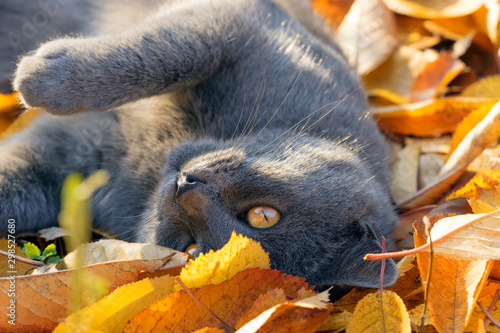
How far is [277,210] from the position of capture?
140cm

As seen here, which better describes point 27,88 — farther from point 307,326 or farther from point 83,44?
point 307,326

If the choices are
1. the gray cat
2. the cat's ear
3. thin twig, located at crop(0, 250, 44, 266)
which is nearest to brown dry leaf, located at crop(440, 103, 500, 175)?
the gray cat

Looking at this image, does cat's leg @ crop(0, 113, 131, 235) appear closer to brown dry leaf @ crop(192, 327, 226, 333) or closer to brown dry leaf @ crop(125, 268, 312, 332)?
brown dry leaf @ crop(125, 268, 312, 332)

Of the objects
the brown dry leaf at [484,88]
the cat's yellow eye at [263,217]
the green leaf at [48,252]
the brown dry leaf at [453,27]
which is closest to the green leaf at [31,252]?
the green leaf at [48,252]

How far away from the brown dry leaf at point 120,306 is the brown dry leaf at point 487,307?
2.39ft

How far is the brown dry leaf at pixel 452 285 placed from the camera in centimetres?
109

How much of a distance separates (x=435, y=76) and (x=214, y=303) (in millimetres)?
1707

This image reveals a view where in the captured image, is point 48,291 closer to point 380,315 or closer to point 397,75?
point 380,315

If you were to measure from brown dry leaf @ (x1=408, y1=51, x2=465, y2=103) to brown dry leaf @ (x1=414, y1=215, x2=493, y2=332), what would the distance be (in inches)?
48.8

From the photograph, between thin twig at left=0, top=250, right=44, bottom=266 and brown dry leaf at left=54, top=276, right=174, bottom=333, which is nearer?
brown dry leaf at left=54, top=276, right=174, bottom=333

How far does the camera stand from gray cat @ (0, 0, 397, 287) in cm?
139

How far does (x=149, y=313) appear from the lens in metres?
1.06

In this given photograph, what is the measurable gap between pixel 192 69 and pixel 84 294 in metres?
0.87

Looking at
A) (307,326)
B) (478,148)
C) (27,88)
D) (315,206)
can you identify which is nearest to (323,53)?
(478,148)
